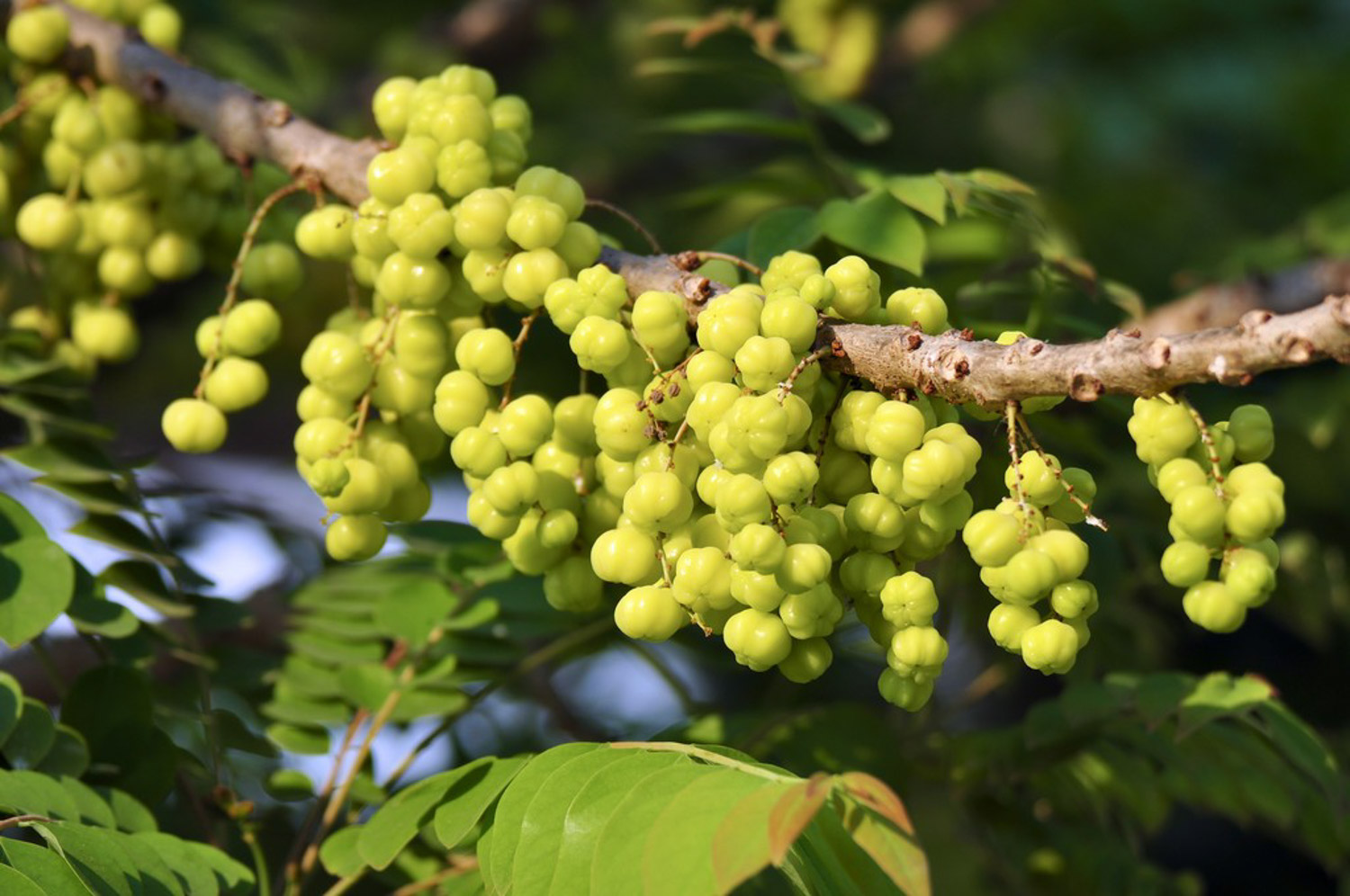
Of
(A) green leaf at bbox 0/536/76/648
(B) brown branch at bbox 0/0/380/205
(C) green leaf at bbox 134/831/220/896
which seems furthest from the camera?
(B) brown branch at bbox 0/0/380/205

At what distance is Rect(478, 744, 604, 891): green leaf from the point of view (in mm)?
1335

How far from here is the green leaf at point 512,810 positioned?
1.33 meters

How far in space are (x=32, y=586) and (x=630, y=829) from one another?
33.6 inches

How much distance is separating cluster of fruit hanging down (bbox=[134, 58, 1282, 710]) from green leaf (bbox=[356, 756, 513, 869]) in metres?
0.21

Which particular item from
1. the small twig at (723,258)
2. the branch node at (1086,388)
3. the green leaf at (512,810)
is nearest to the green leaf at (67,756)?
the green leaf at (512,810)

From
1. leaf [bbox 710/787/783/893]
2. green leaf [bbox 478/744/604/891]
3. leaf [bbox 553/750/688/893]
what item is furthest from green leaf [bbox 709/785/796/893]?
green leaf [bbox 478/744/604/891]

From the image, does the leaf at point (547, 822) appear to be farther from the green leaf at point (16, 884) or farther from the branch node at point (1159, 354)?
the branch node at point (1159, 354)

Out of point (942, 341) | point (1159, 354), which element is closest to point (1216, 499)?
point (1159, 354)

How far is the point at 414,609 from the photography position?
2.00 metres

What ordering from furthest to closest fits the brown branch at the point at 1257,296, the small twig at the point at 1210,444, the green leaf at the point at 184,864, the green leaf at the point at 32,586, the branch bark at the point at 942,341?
1. the brown branch at the point at 1257,296
2. the green leaf at the point at 32,586
3. the green leaf at the point at 184,864
4. the small twig at the point at 1210,444
5. the branch bark at the point at 942,341

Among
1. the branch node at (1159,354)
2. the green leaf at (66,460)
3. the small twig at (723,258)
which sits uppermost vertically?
the small twig at (723,258)

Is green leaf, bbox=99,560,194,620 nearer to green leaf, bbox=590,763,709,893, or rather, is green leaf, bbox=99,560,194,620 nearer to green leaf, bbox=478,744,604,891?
green leaf, bbox=478,744,604,891

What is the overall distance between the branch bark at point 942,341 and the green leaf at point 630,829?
0.42m

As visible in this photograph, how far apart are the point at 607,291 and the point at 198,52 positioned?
1833 mm
